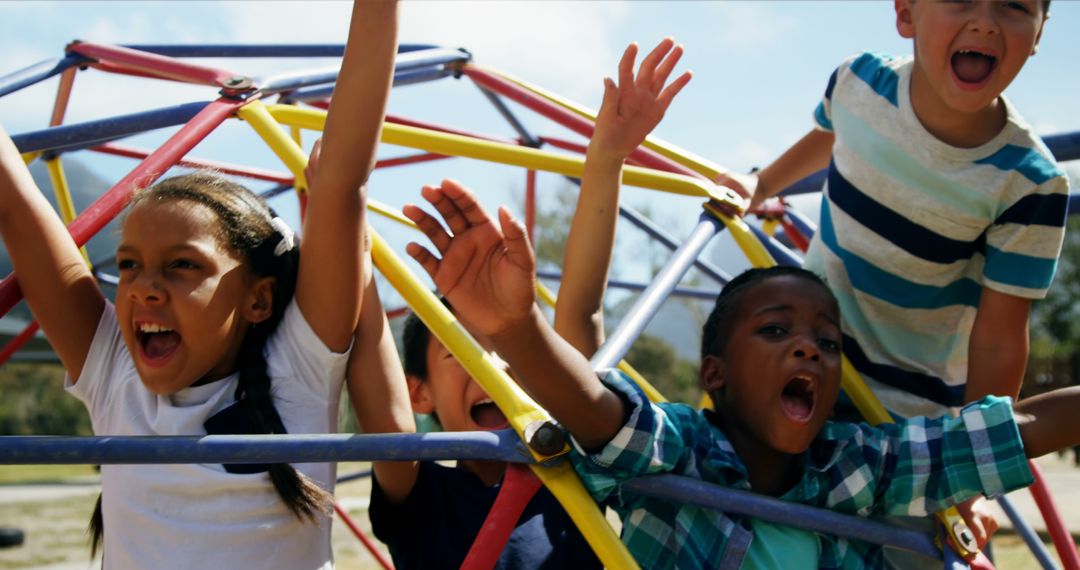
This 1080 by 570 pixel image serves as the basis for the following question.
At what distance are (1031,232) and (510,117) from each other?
1945mm

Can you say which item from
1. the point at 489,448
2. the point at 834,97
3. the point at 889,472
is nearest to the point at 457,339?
the point at 489,448

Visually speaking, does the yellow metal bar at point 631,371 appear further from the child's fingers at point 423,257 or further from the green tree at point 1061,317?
the green tree at point 1061,317

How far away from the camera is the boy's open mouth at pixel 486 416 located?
2010 mm

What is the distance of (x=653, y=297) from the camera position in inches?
69.1

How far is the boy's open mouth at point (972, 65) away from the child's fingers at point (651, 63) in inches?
18.8

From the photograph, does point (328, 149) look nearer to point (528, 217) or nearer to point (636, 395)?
point (636, 395)

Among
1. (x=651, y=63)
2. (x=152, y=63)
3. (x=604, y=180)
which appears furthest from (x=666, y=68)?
(x=152, y=63)

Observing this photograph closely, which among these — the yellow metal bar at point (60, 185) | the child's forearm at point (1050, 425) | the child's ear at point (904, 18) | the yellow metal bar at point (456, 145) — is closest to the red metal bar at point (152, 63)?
the yellow metal bar at point (456, 145)

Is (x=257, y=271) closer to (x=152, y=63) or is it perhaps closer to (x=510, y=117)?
(x=152, y=63)

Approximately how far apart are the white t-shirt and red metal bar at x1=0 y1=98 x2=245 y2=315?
14cm

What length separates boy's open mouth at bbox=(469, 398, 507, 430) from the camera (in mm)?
2010

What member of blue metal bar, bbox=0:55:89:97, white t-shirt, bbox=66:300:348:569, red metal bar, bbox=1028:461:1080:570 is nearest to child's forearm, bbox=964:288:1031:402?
red metal bar, bbox=1028:461:1080:570

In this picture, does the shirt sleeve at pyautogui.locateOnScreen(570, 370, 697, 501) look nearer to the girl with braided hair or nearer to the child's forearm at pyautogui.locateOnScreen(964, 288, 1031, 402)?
the girl with braided hair

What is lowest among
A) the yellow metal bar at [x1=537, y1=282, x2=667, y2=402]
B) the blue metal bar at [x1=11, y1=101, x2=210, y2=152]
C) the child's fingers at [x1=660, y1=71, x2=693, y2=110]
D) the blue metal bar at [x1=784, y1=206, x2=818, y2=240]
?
the yellow metal bar at [x1=537, y1=282, x2=667, y2=402]
